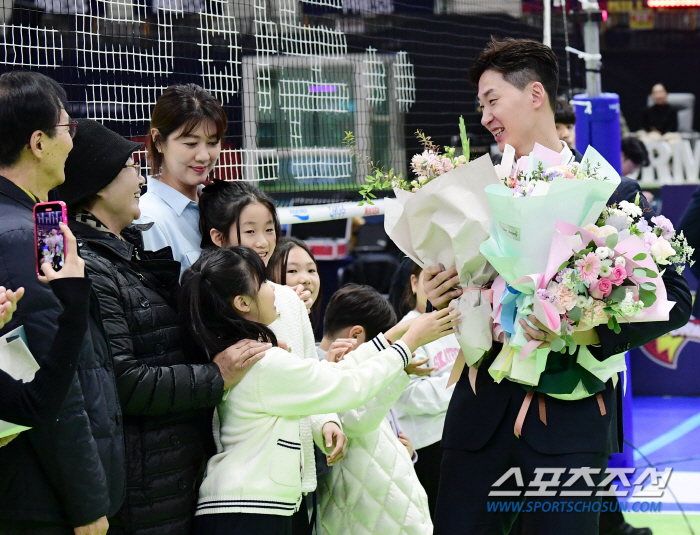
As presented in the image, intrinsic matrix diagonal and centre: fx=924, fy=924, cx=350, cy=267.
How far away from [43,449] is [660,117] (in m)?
12.0

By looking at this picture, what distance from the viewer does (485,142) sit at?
6.35 meters

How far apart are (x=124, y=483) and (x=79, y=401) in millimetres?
318

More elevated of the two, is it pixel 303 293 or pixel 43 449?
pixel 303 293

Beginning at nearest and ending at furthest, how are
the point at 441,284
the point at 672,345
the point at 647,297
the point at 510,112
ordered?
the point at 647,297
the point at 441,284
the point at 510,112
the point at 672,345

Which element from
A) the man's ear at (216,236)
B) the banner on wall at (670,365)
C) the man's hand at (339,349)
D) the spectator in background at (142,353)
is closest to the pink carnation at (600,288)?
Answer: the spectator in background at (142,353)

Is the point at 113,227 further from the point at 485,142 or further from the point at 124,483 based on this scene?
the point at 485,142

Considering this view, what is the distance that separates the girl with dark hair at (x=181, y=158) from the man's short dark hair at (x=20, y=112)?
805mm

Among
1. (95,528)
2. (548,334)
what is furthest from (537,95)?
(95,528)

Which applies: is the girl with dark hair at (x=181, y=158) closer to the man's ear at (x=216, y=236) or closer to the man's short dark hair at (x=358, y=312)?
the man's ear at (x=216, y=236)

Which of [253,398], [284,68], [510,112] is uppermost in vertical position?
[284,68]

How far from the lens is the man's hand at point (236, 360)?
2752mm

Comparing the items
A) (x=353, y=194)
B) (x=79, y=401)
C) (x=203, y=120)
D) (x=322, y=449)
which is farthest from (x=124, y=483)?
(x=353, y=194)

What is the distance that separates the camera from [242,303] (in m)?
2.83

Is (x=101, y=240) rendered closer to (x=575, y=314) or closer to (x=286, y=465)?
(x=286, y=465)
